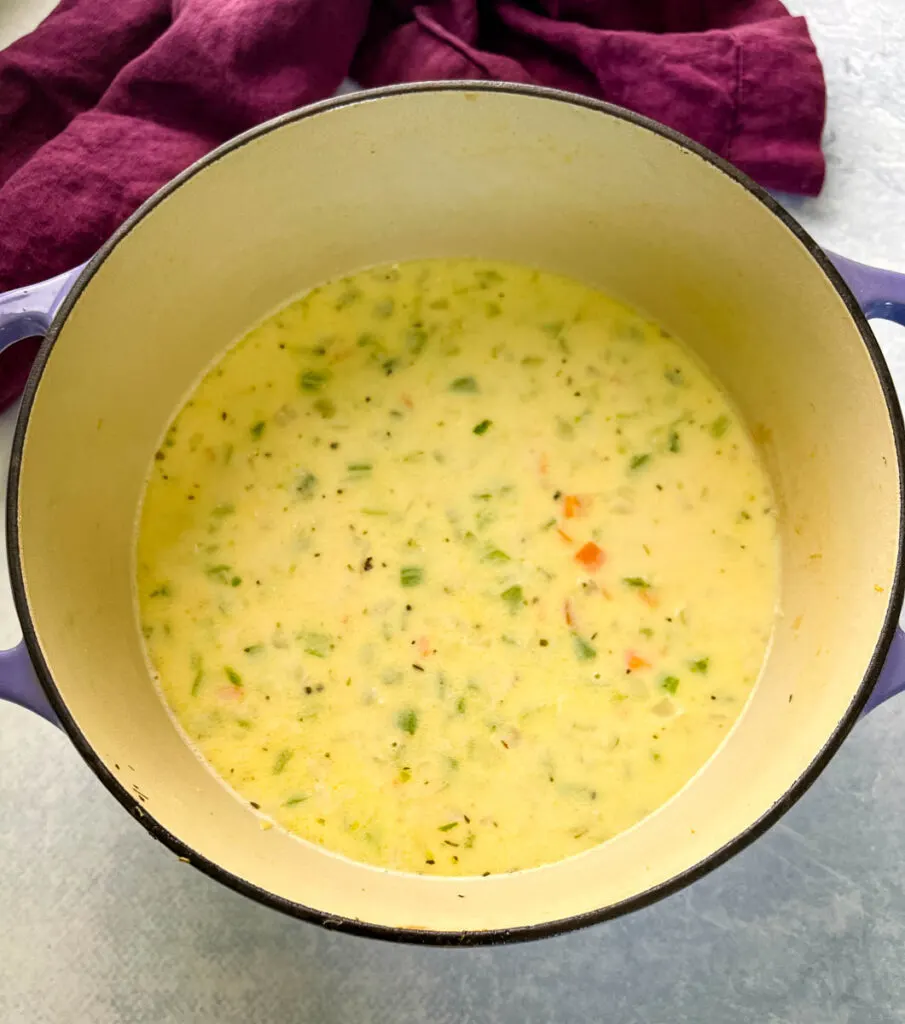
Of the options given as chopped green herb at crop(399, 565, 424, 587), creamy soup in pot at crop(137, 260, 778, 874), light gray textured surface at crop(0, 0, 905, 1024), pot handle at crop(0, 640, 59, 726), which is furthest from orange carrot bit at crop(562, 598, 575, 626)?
pot handle at crop(0, 640, 59, 726)

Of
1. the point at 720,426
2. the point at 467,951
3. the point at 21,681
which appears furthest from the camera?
the point at 720,426

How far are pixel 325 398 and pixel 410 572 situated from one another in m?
0.18

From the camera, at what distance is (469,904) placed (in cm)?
75

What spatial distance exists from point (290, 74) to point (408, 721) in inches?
22.5

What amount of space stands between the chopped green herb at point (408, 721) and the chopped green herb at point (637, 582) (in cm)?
20

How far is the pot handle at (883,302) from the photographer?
0.66 m

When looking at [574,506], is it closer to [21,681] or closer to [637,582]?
[637,582]

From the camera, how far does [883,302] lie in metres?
0.70

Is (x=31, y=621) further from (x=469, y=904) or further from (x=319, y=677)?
(x=469, y=904)

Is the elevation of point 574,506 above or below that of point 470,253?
below

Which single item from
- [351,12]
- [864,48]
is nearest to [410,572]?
[351,12]

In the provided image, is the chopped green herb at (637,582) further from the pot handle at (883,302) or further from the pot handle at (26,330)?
the pot handle at (26,330)

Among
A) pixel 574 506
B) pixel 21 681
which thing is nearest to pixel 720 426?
pixel 574 506

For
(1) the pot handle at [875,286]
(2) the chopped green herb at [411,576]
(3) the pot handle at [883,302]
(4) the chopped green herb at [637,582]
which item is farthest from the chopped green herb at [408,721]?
(1) the pot handle at [875,286]
